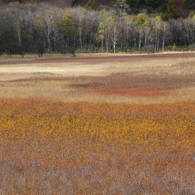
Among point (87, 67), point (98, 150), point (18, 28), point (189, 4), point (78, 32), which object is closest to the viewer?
point (98, 150)

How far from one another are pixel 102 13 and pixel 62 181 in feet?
381

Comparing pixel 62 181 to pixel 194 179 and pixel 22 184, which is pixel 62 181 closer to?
pixel 22 184

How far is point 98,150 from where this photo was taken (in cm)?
1003

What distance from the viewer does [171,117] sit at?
46.0ft

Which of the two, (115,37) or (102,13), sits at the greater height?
(102,13)

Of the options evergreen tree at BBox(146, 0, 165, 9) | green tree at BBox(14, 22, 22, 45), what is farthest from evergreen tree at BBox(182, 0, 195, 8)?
green tree at BBox(14, 22, 22, 45)

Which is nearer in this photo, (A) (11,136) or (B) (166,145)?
(B) (166,145)

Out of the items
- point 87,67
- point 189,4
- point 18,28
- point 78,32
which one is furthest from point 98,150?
point 189,4

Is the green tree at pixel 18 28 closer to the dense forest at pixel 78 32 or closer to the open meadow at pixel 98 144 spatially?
the dense forest at pixel 78 32

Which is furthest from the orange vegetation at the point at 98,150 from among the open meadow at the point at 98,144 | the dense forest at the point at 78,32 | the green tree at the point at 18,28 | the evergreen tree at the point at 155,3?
the evergreen tree at the point at 155,3

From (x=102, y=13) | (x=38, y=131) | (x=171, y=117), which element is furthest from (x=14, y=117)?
(x=102, y=13)

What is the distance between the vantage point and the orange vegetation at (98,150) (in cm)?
764

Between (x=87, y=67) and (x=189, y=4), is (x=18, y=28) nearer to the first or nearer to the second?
(x=87, y=67)

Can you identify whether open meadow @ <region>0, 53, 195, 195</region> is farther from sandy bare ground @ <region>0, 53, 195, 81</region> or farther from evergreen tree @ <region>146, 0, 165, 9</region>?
evergreen tree @ <region>146, 0, 165, 9</region>
